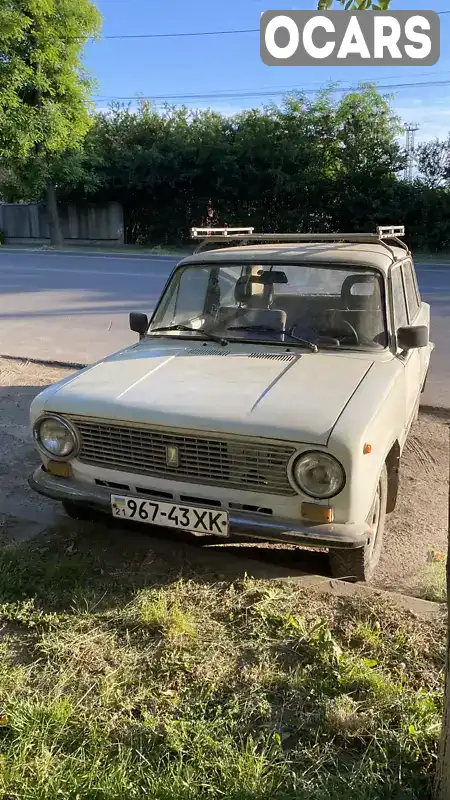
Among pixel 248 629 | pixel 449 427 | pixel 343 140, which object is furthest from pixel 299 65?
pixel 343 140

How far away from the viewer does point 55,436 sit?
3.64 metres

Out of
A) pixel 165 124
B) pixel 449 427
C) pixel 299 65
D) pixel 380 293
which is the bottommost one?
pixel 449 427

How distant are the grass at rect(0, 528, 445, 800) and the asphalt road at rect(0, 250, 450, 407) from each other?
4.05 m

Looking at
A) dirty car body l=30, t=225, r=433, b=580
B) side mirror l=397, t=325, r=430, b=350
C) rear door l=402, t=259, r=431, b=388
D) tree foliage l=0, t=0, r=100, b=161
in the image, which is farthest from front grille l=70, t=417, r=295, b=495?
tree foliage l=0, t=0, r=100, b=161

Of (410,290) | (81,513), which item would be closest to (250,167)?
(410,290)

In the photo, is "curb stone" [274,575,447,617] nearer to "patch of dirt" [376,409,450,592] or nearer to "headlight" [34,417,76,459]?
"patch of dirt" [376,409,450,592]

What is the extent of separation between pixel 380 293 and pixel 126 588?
7.90 feet

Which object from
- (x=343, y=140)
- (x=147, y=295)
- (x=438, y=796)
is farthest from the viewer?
(x=343, y=140)

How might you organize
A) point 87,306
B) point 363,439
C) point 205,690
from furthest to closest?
point 87,306 < point 363,439 < point 205,690

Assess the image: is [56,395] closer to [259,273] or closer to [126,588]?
[126,588]

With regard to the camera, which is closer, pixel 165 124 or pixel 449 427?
pixel 449 427

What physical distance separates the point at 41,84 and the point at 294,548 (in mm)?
27117

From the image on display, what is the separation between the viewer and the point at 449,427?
5789 millimetres

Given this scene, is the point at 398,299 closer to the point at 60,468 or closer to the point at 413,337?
the point at 413,337
